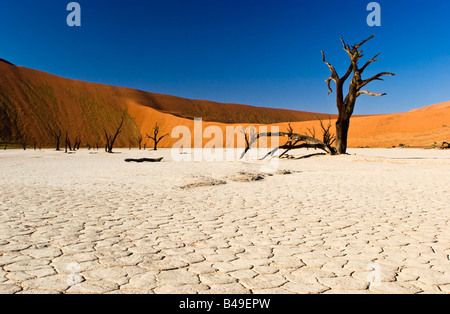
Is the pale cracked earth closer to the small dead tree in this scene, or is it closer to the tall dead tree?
the tall dead tree

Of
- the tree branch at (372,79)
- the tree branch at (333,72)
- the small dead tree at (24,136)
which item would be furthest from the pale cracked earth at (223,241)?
the small dead tree at (24,136)

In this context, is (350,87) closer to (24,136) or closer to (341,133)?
(341,133)

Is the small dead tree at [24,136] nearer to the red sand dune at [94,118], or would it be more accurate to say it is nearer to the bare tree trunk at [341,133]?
the red sand dune at [94,118]

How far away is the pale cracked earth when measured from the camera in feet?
9.18

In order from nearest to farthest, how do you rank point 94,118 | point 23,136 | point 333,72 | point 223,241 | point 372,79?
1. point 223,241
2. point 372,79
3. point 333,72
4. point 23,136
5. point 94,118

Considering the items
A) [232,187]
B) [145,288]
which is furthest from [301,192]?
[145,288]

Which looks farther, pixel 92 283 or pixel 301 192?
pixel 301 192

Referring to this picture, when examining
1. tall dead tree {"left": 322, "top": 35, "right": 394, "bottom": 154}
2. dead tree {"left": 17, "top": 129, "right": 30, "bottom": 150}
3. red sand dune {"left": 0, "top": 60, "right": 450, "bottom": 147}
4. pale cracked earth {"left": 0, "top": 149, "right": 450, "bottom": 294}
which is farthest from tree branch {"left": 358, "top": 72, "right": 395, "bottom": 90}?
dead tree {"left": 17, "top": 129, "right": 30, "bottom": 150}

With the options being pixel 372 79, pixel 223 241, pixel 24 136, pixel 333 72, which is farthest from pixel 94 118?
pixel 223 241

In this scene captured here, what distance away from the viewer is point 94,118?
209 feet

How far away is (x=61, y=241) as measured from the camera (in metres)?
3.94

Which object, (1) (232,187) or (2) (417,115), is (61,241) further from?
(2) (417,115)

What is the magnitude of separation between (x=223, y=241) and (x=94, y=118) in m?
64.8

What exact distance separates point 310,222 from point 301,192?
300 cm
